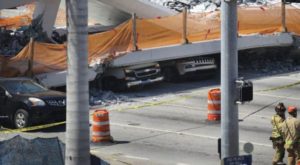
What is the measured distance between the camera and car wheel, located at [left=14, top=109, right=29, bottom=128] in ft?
66.6

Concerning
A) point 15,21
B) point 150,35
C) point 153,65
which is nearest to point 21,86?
point 153,65

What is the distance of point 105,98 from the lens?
2495cm

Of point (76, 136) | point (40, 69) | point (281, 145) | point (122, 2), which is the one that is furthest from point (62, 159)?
point (122, 2)

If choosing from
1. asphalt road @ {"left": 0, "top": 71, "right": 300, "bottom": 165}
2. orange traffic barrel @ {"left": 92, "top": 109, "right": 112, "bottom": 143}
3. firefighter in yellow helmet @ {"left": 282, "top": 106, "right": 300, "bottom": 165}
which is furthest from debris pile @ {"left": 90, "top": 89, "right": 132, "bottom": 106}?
firefighter in yellow helmet @ {"left": 282, "top": 106, "right": 300, "bottom": 165}

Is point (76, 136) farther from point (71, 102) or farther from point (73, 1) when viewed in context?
point (73, 1)

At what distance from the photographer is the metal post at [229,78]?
1277 cm

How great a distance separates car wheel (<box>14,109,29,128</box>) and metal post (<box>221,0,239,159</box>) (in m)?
8.65

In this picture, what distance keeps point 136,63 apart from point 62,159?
13.2m

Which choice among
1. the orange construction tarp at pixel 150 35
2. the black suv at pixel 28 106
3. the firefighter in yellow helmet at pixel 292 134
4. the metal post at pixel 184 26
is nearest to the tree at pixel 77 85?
the firefighter in yellow helmet at pixel 292 134

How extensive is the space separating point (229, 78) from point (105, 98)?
12.4 m

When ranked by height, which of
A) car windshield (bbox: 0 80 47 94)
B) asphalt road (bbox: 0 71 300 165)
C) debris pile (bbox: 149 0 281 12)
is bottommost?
asphalt road (bbox: 0 71 300 165)

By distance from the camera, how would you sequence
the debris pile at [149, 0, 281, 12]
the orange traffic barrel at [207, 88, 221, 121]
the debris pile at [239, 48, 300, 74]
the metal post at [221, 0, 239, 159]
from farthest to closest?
the debris pile at [149, 0, 281, 12] → the debris pile at [239, 48, 300, 74] → the orange traffic barrel at [207, 88, 221, 121] → the metal post at [221, 0, 239, 159]

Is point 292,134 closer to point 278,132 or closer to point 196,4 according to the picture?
point 278,132

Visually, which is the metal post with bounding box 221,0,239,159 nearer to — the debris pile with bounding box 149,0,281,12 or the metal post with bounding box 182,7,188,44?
the metal post with bounding box 182,7,188,44
